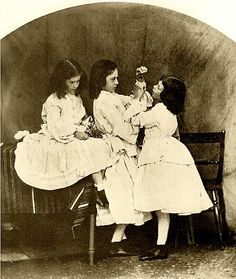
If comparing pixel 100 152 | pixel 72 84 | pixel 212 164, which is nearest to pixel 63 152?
pixel 100 152

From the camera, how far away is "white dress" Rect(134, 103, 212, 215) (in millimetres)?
2367

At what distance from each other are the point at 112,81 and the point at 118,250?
2.26ft

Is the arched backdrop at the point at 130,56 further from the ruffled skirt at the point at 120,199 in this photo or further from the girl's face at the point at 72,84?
the ruffled skirt at the point at 120,199

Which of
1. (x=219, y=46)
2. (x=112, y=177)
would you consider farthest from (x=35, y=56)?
(x=219, y=46)

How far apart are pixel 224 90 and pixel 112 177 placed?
1.95 ft

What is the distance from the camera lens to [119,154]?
238 centimetres

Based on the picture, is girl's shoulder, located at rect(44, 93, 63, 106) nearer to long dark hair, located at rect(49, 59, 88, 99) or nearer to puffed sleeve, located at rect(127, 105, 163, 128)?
long dark hair, located at rect(49, 59, 88, 99)

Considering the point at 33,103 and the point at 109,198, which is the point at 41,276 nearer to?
the point at 109,198

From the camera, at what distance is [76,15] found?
7.86ft

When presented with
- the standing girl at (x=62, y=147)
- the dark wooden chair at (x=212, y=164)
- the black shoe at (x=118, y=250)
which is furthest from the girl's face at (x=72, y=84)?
the black shoe at (x=118, y=250)

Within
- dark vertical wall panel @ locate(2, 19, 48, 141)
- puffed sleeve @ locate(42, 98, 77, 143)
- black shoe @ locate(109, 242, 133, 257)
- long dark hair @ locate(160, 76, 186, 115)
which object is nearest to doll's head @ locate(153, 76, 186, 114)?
long dark hair @ locate(160, 76, 186, 115)

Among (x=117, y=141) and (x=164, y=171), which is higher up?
(x=117, y=141)

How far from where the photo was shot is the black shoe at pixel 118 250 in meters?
2.37

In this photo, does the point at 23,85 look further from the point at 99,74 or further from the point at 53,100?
the point at 99,74
